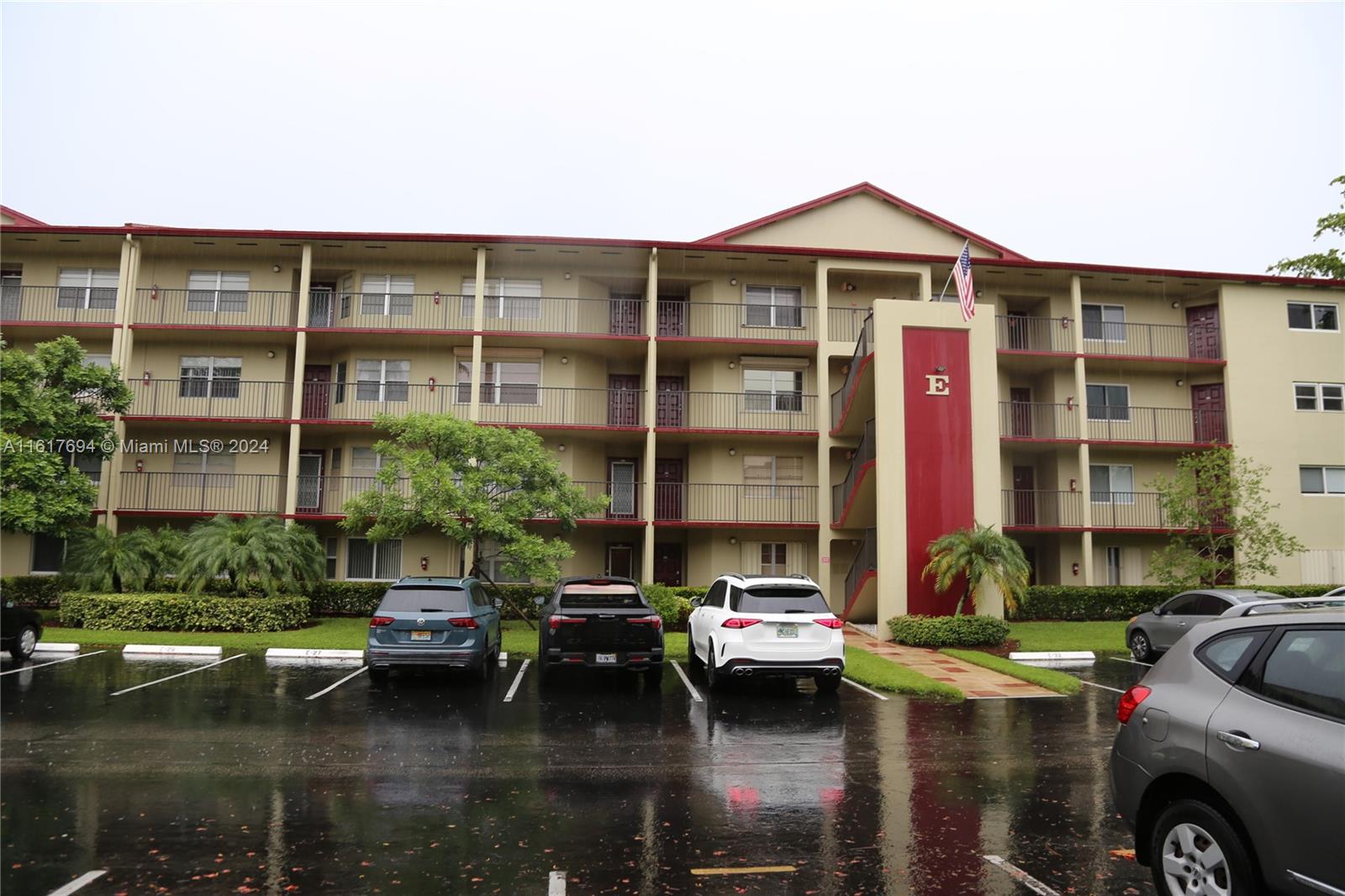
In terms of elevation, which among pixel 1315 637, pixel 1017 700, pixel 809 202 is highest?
pixel 809 202

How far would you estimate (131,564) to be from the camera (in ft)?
65.7

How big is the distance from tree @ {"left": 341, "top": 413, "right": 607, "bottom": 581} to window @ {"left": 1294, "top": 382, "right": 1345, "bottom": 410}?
23796 millimetres

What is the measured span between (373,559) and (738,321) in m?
13.7

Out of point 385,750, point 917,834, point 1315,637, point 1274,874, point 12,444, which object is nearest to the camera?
point 1274,874

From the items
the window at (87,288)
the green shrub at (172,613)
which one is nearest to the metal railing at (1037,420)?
the green shrub at (172,613)

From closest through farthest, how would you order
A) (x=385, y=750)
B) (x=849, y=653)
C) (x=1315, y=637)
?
(x=1315, y=637)
(x=385, y=750)
(x=849, y=653)

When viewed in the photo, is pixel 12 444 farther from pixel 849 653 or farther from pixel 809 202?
pixel 809 202

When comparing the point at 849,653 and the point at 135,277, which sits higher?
the point at 135,277

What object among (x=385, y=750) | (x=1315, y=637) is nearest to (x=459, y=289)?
(x=385, y=750)

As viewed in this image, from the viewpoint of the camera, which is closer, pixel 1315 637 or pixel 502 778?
pixel 1315 637

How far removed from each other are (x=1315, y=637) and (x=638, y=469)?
76.2ft

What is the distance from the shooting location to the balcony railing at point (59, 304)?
989 inches

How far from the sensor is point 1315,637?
419 centimetres

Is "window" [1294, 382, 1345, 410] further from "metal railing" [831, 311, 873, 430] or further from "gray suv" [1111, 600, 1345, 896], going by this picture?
"gray suv" [1111, 600, 1345, 896]
